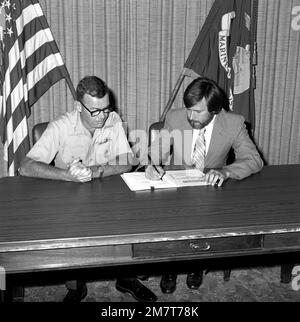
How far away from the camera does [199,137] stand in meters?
2.88

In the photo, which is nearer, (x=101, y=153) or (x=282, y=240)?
(x=282, y=240)

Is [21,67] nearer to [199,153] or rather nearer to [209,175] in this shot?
[199,153]

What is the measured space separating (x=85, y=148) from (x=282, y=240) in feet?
4.64

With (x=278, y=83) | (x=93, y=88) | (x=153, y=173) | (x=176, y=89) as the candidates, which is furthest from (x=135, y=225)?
(x=278, y=83)

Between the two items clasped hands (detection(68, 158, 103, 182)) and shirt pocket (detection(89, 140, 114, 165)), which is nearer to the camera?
clasped hands (detection(68, 158, 103, 182))

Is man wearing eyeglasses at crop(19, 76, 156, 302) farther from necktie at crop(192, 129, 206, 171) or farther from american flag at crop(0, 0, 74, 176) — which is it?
american flag at crop(0, 0, 74, 176)

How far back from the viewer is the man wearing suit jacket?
8.88 feet

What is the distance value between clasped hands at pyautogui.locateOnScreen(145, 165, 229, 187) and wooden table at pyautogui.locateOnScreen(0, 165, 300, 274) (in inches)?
3.3

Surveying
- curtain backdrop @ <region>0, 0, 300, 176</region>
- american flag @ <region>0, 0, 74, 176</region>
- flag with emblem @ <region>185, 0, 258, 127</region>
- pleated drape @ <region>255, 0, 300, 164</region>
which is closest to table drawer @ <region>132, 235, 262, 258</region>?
american flag @ <region>0, 0, 74, 176</region>

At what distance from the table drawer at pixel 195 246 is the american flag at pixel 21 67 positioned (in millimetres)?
2282

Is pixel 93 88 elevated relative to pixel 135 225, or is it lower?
elevated

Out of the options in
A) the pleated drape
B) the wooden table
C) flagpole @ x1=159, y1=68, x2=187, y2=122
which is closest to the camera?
the wooden table

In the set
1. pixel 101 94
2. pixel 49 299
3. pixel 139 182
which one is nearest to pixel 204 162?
pixel 139 182
